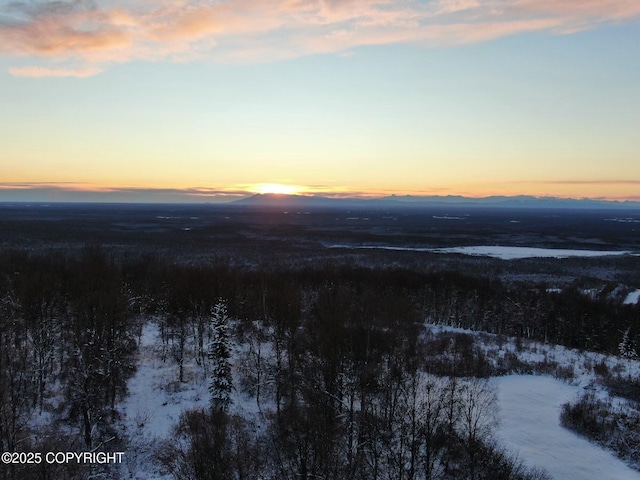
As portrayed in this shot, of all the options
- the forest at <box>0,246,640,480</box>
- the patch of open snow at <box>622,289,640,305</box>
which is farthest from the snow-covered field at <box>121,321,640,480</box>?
the patch of open snow at <box>622,289,640,305</box>

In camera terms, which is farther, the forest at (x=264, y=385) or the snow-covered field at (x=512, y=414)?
the snow-covered field at (x=512, y=414)

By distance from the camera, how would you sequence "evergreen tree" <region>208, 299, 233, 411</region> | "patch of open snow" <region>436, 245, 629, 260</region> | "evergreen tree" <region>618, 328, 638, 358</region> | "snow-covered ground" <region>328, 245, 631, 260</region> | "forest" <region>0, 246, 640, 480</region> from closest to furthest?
"forest" <region>0, 246, 640, 480</region> < "evergreen tree" <region>208, 299, 233, 411</region> < "evergreen tree" <region>618, 328, 638, 358</region> < "patch of open snow" <region>436, 245, 629, 260</region> < "snow-covered ground" <region>328, 245, 631, 260</region>

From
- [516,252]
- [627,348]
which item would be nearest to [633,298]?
[627,348]

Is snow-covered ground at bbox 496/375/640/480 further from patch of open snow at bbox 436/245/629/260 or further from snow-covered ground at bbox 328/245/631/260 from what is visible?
patch of open snow at bbox 436/245/629/260

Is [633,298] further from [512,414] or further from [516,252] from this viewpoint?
[516,252]

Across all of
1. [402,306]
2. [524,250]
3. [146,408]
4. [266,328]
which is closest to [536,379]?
[402,306]

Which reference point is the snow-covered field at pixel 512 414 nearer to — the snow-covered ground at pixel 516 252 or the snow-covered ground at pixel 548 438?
the snow-covered ground at pixel 548 438

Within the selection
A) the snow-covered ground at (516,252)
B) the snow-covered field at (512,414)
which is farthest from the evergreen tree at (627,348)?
the snow-covered ground at (516,252)

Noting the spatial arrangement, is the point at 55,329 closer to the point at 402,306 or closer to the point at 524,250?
the point at 402,306
